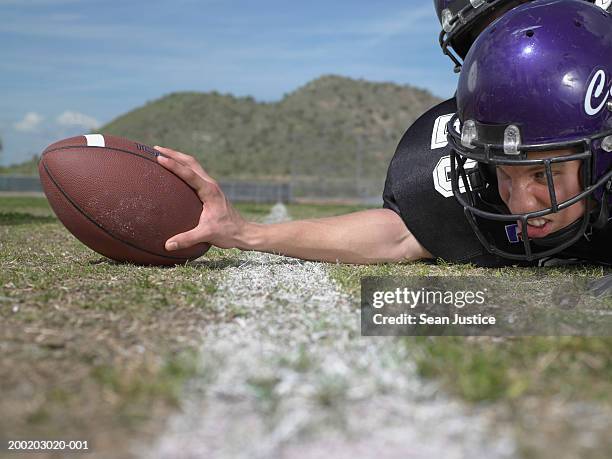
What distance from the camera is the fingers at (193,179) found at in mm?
2828

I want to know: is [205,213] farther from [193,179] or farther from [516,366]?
[516,366]

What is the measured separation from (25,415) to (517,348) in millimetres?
1032

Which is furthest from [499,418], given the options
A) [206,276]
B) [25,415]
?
[206,276]

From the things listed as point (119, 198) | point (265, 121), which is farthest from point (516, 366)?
point (265, 121)

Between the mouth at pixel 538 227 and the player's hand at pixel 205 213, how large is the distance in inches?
45.5

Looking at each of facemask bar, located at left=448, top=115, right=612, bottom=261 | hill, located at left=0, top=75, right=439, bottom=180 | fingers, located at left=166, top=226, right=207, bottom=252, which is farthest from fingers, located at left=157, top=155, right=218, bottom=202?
hill, located at left=0, top=75, right=439, bottom=180

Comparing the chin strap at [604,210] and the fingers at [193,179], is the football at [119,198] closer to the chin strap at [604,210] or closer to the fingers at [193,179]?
the fingers at [193,179]

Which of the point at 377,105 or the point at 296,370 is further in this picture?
the point at 377,105

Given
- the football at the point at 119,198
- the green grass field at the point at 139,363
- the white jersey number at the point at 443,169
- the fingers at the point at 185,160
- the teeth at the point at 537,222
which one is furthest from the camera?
the white jersey number at the point at 443,169

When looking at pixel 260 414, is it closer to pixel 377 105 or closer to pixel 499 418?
pixel 499 418

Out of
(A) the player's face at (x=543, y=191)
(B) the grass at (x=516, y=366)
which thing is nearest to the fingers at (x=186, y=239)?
(A) the player's face at (x=543, y=191)

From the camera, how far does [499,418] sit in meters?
1.16

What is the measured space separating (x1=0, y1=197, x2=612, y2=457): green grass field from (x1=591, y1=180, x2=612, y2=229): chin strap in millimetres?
950

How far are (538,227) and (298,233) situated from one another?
1.03 m
